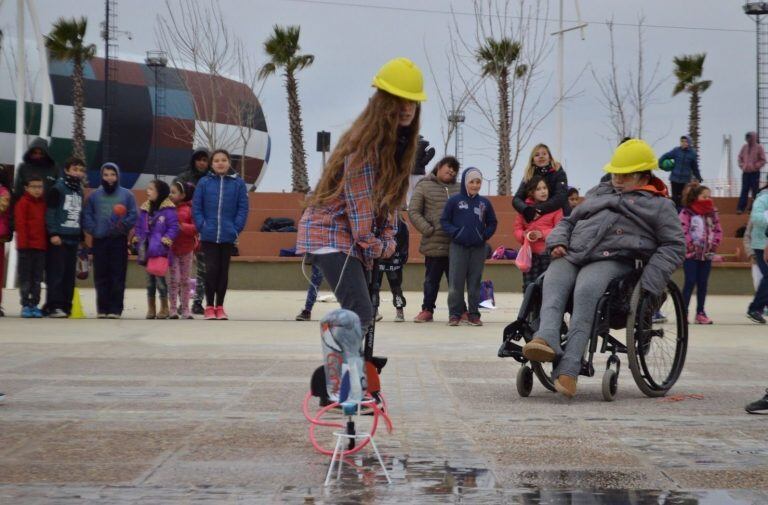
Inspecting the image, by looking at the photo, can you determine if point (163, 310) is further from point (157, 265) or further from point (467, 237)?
point (467, 237)

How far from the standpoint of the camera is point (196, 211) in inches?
539

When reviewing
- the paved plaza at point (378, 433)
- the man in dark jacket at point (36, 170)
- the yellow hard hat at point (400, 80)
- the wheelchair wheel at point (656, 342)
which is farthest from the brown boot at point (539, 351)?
the man in dark jacket at point (36, 170)

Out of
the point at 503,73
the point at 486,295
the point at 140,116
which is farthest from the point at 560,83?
the point at 140,116

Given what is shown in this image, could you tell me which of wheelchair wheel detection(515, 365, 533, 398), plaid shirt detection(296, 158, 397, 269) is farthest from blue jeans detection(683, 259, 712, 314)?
plaid shirt detection(296, 158, 397, 269)

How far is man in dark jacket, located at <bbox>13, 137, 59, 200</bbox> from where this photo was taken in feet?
46.1

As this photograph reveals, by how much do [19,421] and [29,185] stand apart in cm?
806

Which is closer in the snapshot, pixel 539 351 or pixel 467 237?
pixel 539 351

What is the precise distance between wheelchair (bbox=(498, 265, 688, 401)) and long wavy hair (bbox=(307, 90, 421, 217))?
1778 mm

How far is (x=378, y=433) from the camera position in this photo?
6.02 m

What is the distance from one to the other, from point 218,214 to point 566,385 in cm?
699

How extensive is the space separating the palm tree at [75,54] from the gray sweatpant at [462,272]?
1463 inches

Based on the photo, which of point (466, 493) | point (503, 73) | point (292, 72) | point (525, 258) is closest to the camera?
point (466, 493)

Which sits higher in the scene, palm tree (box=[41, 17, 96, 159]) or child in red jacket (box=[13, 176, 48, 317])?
palm tree (box=[41, 17, 96, 159])

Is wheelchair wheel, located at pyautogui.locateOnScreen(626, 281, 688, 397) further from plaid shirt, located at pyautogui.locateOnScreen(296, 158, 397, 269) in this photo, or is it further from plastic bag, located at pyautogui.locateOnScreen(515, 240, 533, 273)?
plastic bag, located at pyautogui.locateOnScreen(515, 240, 533, 273)
